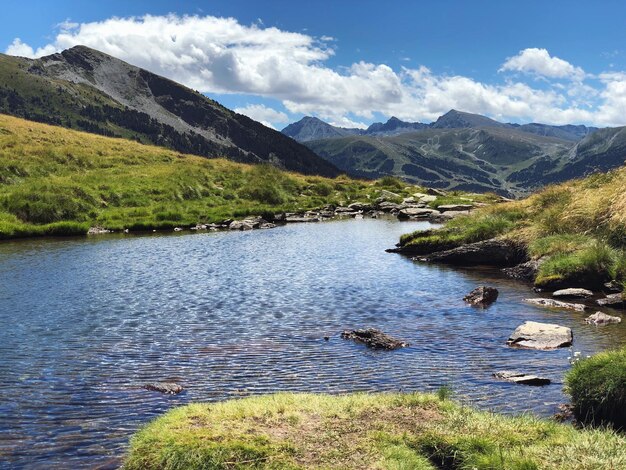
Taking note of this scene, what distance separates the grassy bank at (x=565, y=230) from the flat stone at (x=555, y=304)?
3.30m

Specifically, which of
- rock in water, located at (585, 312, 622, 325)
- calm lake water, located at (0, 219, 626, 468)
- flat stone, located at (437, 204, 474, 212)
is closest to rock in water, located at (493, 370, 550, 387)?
calm lake water, located at (0, 219, 626, 468)

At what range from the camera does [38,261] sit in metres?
35.4

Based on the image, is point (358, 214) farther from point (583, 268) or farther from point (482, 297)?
point (482, 297)

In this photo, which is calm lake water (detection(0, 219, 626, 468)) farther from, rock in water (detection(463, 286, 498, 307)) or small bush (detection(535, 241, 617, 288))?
small bush (detection(535, 241, 617, 288))

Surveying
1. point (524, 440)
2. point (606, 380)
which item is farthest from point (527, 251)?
point (524, 440)

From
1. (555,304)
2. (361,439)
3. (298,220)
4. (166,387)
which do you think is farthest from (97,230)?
(361,439)

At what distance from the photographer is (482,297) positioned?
2566 centimetres

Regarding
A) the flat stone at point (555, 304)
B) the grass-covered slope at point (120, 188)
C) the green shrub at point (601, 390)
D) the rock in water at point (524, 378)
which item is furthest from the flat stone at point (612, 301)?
the grass-covered slope at point (120, 188)

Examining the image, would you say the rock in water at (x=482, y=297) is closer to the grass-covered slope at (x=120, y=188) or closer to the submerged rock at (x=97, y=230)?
the submerged rock at (x=97, y=230)

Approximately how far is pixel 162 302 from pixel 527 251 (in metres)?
23.9

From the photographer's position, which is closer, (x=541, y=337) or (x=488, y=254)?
(x=541, y=337)

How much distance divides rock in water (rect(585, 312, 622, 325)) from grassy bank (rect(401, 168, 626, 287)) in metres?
5.22

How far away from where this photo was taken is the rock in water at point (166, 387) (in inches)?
571

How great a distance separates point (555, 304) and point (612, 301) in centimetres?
241
